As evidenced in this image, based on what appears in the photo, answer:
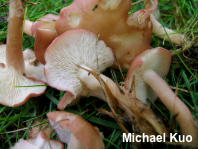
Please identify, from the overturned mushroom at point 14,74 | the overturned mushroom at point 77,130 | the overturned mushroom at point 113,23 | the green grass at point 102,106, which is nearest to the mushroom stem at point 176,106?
the green grass at point 102,106

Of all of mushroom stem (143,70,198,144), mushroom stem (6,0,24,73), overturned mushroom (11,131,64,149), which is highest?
mushroom stem (6,0,24,73)

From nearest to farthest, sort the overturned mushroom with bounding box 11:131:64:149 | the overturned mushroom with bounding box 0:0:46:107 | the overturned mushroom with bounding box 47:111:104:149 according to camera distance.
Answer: the overturned mushroom with bounding box 47:111:104:149 < the overturned mushroom with bounding box 11:131:64:149 < the overturned mushroom with bounding box 0:0:46:107

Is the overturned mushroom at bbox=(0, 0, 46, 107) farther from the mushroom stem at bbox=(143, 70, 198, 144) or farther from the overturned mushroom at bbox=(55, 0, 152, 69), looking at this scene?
the mushroom stem at bbox=(143, 70, 198, 144)

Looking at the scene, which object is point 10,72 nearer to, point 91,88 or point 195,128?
point 91,88

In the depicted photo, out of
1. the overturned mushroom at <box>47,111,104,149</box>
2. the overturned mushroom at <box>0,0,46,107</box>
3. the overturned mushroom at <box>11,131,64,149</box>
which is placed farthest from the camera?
the overturned mushroom at <box>0,0,46,107</box>

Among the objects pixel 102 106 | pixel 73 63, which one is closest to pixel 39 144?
pixel 102 106

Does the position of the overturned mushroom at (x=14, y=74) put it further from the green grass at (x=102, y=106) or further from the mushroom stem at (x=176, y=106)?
the mushroom stem at (x=176, y=106)

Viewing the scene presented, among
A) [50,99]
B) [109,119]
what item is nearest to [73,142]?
[109,119]

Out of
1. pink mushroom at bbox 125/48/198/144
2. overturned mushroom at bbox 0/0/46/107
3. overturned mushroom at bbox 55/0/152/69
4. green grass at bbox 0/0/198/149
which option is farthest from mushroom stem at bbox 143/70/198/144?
overturned mushroom at bbox 0/0/46/107
